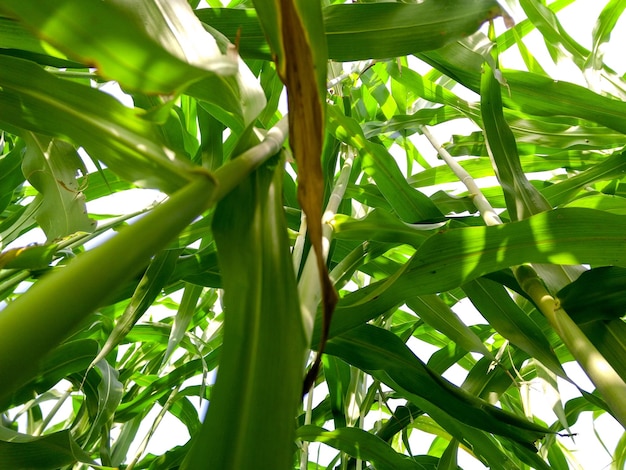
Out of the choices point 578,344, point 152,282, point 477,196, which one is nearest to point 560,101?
point 477,196

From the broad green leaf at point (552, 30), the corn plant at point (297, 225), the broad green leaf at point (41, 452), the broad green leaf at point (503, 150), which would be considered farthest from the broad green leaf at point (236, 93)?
the broad green leaf at point (552, 30)

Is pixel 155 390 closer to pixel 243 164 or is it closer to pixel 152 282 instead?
pixel 152 282

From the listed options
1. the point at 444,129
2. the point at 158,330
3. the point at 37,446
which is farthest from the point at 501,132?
the point at 444,129

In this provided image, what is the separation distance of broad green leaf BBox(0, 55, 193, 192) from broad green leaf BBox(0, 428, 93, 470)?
330mm

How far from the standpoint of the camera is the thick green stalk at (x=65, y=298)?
188 mm

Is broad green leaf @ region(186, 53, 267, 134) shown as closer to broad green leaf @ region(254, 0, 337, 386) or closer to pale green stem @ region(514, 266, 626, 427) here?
broad green leaf @ region(254, 0, 337, 386)

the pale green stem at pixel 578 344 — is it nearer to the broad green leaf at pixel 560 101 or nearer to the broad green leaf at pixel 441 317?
the broad green leaf at pixel 441 317

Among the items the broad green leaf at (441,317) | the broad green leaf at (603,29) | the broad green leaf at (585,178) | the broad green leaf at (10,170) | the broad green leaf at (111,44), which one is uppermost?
the broad green leaf at (603,29)

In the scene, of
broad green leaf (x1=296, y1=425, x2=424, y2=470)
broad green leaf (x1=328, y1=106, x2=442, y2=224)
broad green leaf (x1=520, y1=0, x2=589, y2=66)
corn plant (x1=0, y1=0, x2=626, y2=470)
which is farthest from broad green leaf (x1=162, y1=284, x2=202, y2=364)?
broad green leaf (x1=520, y1=0, x2=589, y2=66)

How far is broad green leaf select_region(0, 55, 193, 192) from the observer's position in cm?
34

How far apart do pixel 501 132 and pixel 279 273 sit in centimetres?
35

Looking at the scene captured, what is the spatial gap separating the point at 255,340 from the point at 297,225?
518 mm

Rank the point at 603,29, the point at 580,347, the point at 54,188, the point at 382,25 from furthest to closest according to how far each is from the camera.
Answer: the point at 603,29 → the point at 54,188 → the point at 382,25 → the point at 580,347

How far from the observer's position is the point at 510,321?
1.90 ft
